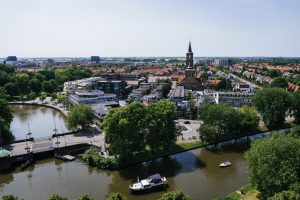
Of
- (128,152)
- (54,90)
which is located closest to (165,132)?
(128,152)

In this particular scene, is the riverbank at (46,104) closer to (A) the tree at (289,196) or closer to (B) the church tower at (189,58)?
(B) the church tower at (189,58)

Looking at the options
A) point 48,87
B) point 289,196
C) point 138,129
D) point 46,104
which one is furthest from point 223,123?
point 48,87

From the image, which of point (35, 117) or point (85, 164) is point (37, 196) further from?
point (35, 117)

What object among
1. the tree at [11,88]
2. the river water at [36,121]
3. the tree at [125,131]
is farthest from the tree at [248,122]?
the tree at [11,88]

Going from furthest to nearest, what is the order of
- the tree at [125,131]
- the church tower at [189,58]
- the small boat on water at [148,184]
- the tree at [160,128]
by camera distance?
the church tower at [189,58] → the tree at [160,128] → the tree at [125,131] → the small boat on water at [148,184]

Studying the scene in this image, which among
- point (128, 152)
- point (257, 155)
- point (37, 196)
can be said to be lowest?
point (37, 196)

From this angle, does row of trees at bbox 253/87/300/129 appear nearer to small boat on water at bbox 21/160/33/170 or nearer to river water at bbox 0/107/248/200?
river water at bbox 0/107/248/200
